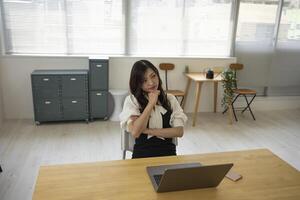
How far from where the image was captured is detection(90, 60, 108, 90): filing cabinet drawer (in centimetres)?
379

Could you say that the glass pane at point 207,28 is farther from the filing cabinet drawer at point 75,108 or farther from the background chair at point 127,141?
the background chair at point 127,141

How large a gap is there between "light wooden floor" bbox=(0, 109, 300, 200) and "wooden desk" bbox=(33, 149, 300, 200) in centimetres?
123

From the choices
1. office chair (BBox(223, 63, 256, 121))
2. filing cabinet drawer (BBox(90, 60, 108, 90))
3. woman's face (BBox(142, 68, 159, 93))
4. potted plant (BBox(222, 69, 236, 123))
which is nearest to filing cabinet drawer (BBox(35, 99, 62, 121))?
filing cabinet drawer (BBox(90, 60, 108, 90))

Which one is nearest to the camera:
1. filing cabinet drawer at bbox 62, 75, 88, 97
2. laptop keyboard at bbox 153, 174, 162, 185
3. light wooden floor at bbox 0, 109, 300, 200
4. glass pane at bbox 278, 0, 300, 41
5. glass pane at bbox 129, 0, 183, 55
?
laptop keyboard at bbox 153, 174, 162, 185

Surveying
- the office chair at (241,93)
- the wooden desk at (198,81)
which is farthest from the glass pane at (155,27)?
the office chair at (241,93)

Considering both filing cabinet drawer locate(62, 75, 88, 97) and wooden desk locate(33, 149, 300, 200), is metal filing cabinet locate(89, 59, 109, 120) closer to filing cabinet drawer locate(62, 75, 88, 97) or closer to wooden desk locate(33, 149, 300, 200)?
filing cabinet drawer locate(62, 75, 88, 97)

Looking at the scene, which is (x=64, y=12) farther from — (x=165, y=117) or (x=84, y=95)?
Answer: (x=165, y=117)

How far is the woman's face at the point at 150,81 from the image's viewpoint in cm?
180

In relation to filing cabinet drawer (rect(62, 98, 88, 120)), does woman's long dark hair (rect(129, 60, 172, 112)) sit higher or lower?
higher

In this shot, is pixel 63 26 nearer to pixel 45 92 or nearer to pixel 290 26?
pixel 45 92

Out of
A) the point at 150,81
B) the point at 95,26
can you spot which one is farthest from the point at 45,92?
the point at 150,81

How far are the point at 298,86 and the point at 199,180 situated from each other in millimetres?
4796

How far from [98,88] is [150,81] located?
7.29ft

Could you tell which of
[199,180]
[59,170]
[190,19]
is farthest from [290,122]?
[59,170]
